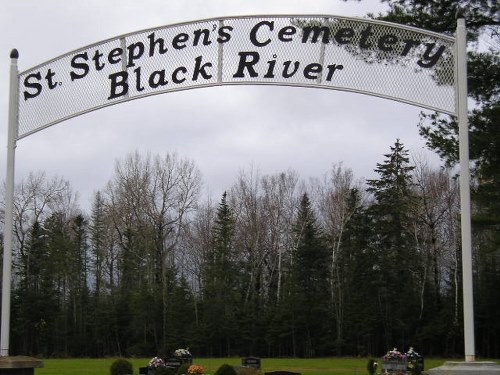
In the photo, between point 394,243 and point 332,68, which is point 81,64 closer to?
point 332,68

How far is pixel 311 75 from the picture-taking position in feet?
34.8

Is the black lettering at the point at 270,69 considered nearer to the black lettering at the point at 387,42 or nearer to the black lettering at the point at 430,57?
the black lettering at the point at 387,42

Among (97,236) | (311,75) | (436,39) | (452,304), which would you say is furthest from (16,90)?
(97,236)

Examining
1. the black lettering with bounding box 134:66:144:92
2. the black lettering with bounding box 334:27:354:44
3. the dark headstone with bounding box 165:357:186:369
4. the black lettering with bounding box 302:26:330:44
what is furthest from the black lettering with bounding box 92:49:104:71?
the dark headstone with bounding box 165:357:186:369

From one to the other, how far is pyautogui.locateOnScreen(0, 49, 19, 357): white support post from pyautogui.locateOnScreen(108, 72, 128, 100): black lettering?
1478 millimetres

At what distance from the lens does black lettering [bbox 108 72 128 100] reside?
11.2 meters

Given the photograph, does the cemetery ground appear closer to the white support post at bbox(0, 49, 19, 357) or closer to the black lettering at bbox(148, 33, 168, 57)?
the white support post at bbox(0, 49, 19, 357)

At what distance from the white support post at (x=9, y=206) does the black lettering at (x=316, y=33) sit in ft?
14.4

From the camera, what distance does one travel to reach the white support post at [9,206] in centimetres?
1073

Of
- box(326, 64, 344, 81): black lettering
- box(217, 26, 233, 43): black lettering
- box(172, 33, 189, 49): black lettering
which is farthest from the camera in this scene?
box(172, 33, 189, 49): black lettering

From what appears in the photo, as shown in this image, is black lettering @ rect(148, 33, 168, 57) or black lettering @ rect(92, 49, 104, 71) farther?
black lettering @ rect(92, 49, 104, 71)

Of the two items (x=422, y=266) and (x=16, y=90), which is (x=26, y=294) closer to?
(x=422, y=266)

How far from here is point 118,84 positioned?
11.3 m

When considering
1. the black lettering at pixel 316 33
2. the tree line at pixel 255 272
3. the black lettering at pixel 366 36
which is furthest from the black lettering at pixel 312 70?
the tree line at pixel 255 272
